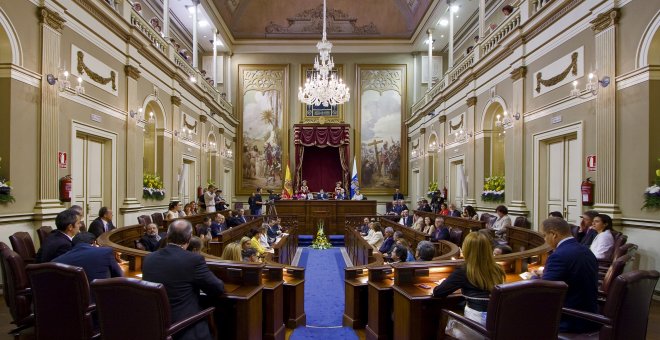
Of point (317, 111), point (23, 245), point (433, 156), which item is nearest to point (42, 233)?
point (23, 245)

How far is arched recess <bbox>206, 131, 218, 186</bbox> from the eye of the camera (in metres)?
14.6

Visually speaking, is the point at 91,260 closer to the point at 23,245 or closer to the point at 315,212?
the point at 23,245

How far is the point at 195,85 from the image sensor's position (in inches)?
503

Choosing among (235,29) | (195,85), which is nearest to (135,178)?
(195,85)

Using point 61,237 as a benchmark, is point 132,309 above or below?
below

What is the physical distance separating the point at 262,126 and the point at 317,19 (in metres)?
5.08

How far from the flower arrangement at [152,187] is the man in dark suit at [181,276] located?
7372 mm

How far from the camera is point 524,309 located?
7.23 feet

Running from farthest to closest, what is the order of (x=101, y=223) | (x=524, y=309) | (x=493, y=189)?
(x=493, y=189) → (x=101, y=223) → (x=524, y=309)

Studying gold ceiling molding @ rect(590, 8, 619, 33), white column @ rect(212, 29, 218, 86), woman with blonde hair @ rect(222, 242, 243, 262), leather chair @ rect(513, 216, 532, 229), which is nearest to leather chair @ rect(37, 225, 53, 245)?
woman with blonde hair @ rect(222, 242, 243, 262)

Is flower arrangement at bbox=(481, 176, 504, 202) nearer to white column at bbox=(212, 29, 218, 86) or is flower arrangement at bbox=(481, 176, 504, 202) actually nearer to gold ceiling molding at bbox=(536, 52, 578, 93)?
gold ceiling molding at bbox=(536, 52, 578, 93)

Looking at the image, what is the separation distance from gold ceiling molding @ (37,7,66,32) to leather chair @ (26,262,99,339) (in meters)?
4.78

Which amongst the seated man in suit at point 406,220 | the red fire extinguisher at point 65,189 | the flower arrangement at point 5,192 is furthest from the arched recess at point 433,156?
the flower arrangement at point 5,192

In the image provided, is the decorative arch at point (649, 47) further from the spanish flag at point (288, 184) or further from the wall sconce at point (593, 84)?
the spanish flag at point (288, 184)
